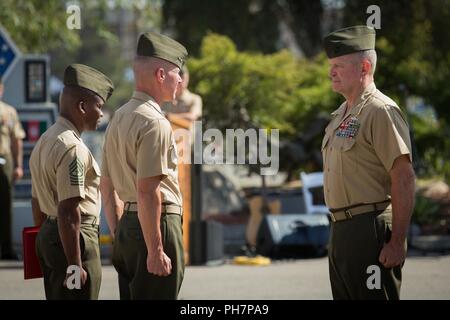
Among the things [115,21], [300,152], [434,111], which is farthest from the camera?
[115,21]

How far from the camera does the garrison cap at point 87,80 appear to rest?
6.63 m

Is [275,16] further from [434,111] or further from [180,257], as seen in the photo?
[180,257]

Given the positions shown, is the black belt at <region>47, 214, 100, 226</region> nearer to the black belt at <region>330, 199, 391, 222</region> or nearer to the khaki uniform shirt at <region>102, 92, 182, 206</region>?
the khaki uniform shirt at <region>102, 92, 182, 206</region>

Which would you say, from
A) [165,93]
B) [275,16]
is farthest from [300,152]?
[275,16]

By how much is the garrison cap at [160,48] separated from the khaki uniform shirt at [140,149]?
217mm

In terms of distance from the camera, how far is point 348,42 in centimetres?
643

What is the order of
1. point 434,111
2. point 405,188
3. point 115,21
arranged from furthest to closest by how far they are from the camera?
→ point 115,21 → point 434,111 → point 405,188

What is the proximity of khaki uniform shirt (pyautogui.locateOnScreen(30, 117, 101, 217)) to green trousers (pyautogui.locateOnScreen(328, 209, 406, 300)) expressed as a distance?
1.36 metres

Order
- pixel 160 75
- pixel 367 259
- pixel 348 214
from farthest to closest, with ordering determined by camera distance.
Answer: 1. pixel 160 75
2. pixel 348 214
3. pixel 367 259

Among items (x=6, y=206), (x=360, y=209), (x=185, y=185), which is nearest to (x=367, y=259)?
(x=360, y=209)

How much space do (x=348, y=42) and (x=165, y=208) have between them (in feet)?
4.14

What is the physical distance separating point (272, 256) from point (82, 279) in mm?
8404

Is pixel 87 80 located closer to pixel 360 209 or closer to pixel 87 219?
pixel 87 219

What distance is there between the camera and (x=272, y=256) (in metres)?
14.7
